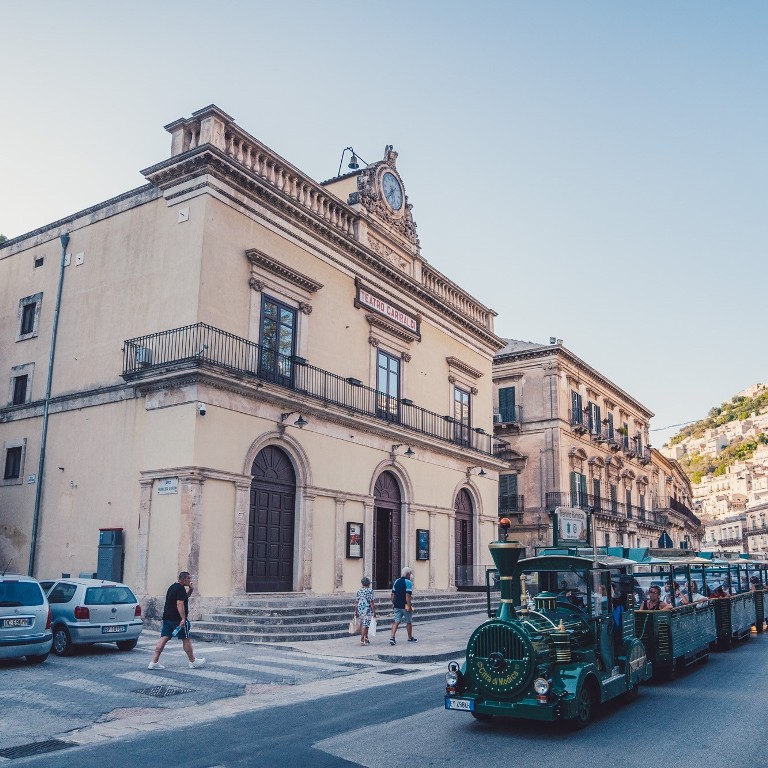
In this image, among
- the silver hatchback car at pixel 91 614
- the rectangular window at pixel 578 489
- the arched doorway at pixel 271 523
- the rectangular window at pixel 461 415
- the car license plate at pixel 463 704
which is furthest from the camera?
the rectangular window at pixel 578 489

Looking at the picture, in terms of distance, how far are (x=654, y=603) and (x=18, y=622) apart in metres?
10.5

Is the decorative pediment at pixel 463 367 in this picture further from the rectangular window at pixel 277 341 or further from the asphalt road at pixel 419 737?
the asphalt road at pixel 419 737

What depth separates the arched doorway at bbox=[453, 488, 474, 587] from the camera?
99.2ft

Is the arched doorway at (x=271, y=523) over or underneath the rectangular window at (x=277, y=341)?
underneath

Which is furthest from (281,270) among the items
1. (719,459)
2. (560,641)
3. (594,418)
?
(719,459)

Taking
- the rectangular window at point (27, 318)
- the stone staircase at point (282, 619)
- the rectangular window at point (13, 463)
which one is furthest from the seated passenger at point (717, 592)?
the rectangular window at point (27, 318)

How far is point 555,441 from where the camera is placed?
1651 inches

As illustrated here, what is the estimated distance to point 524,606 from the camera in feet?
31.5

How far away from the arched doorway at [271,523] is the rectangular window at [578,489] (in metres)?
25.1

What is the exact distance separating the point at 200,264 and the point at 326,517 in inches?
322

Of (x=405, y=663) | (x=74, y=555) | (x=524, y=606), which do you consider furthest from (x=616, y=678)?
(x=74, y=555)

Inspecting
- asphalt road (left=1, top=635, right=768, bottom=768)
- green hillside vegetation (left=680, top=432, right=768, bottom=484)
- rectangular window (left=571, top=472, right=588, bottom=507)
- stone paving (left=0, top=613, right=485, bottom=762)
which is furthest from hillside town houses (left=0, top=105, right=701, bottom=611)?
green hillside vegetation (left=680, top=432, right=768, bottom=484)

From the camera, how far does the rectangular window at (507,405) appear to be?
4388 centimetres

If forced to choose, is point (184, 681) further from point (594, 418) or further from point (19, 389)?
point (594, 418)
